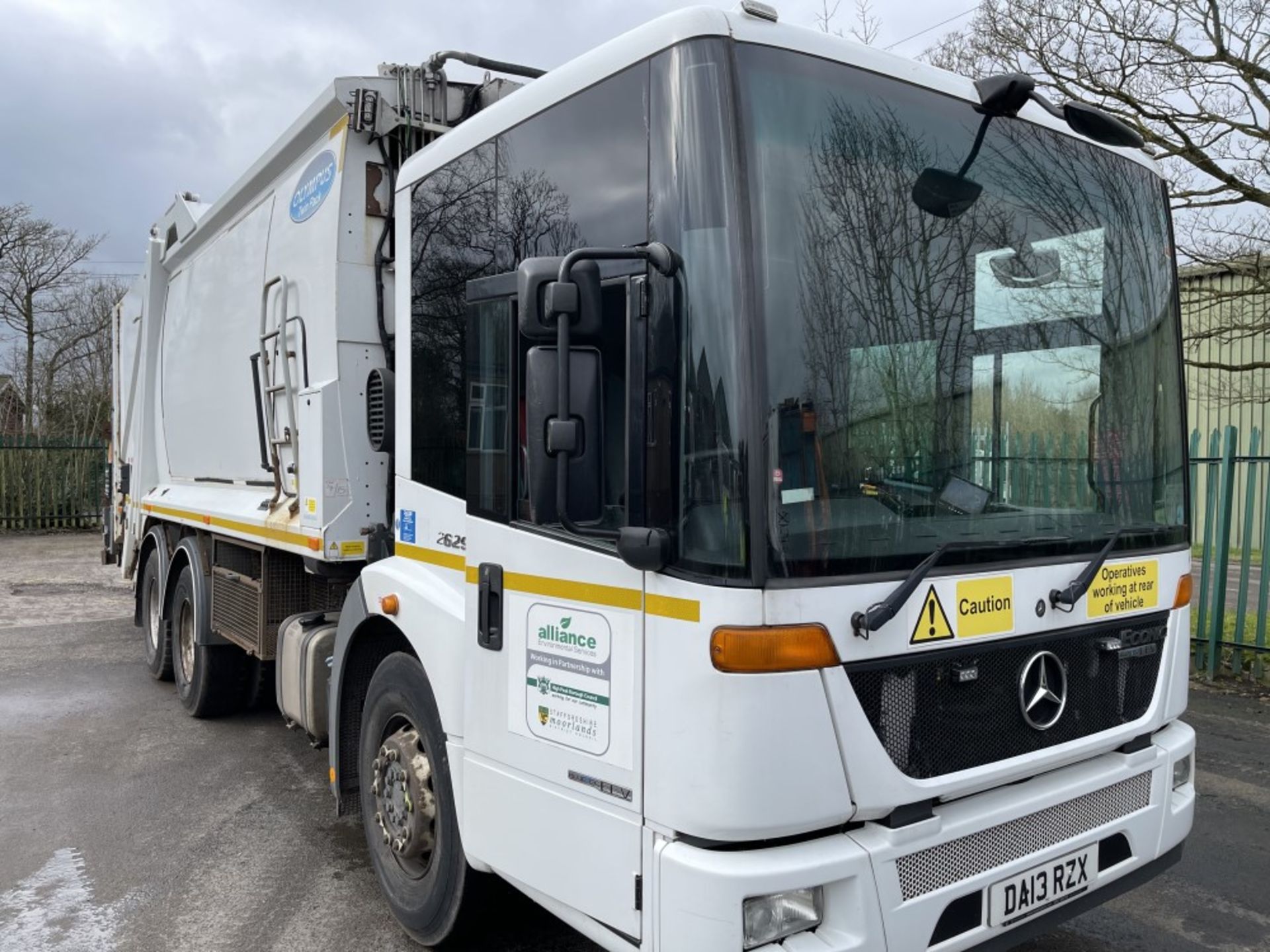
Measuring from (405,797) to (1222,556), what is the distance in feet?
20.2

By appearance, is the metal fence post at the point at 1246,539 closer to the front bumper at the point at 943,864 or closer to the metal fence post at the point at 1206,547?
the metal fence post at the point at 1206,547

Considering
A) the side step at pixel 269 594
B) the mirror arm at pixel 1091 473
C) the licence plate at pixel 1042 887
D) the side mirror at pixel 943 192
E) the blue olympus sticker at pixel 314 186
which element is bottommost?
the licence plate at pixel 1042 887

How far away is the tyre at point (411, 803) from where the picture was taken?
10.5ft

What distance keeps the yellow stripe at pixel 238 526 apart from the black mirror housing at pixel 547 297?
7.38 ft

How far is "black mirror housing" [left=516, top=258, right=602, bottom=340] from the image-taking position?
2.30 metres

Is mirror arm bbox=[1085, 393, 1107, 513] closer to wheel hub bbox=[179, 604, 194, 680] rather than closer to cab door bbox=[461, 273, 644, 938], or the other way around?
cab door bbox=[461, 273, 644, 938]

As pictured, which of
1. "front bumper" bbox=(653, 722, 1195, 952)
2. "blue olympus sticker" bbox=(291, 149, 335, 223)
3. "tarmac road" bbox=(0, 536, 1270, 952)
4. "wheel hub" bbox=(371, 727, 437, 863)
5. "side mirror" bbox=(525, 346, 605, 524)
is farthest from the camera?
"blue olympus sticker" bbox=(291, 149, 335, 223)

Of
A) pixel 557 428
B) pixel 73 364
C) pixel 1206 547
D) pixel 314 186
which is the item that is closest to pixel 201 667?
pixel 314 186

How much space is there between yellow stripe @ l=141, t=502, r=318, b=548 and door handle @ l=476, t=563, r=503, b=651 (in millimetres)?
1536

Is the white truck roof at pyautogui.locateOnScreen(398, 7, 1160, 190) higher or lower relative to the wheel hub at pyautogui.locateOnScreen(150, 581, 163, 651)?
higher

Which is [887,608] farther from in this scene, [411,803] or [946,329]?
[411,803]

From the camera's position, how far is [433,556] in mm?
3293

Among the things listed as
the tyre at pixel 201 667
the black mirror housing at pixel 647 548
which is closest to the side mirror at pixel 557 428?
the black mirror housing at pixel 647 548

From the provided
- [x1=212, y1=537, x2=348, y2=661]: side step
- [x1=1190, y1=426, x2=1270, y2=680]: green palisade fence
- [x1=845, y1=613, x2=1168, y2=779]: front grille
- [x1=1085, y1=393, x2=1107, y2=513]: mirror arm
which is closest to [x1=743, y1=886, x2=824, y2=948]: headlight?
[x1=845, y1=613, x2=1168, y2=779]: front grille
